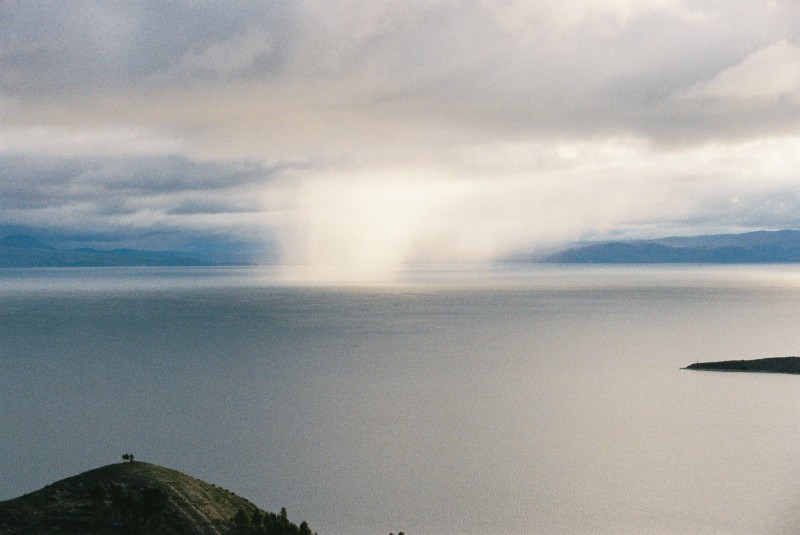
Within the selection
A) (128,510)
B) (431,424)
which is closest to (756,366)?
(431,424)

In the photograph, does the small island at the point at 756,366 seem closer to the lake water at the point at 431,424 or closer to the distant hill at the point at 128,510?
the lake water at the point at 431,424

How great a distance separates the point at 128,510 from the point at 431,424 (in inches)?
1378

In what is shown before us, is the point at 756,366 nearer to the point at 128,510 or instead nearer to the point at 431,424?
the point at 431,424

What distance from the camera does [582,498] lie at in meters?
44.4

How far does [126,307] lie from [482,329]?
94355 millimetres

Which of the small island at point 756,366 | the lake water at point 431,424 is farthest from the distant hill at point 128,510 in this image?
the small island at point 756,366

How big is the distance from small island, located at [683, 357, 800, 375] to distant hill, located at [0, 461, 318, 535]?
2995 inches

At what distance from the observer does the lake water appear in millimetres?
43250

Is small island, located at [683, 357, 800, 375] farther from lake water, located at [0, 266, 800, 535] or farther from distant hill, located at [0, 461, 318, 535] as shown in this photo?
distant hill, located at [0, 461, 318, 535]

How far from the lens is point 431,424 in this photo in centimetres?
6291

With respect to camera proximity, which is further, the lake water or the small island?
the small island

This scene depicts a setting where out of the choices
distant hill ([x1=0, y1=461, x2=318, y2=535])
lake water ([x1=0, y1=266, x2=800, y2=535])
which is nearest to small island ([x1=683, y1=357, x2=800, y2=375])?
lake water ([x1=0, y1=266, x2=800, y2=535])

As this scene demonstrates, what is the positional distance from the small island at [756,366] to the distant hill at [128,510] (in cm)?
7606

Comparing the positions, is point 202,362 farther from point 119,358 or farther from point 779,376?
point 779,376
